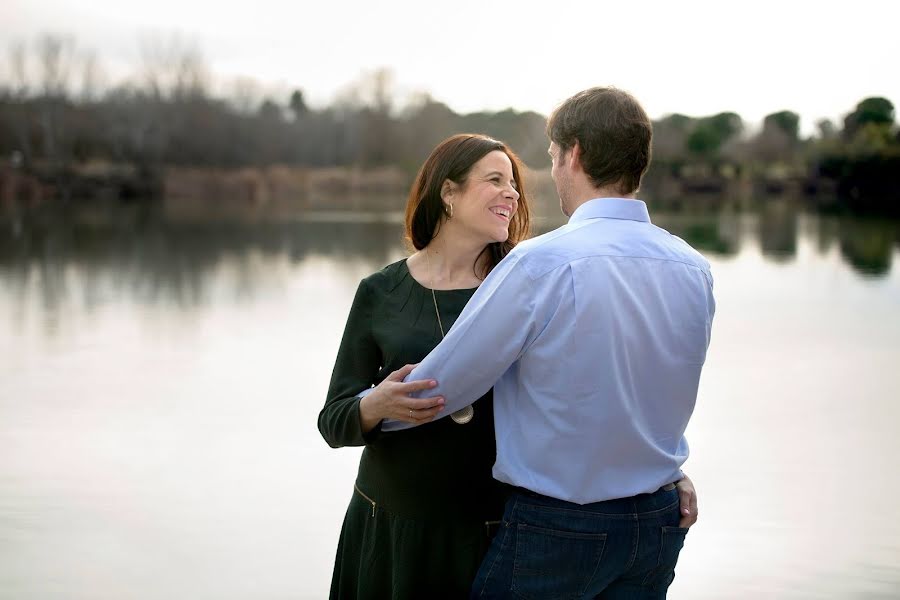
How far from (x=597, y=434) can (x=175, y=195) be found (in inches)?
1782

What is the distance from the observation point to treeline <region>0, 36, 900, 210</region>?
47.9 m

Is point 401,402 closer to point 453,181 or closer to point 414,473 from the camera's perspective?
point 414,473

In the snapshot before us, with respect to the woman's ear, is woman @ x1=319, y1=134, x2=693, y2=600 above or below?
below

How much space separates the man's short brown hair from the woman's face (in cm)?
47

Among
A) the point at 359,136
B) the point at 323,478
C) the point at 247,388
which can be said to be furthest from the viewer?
the point at 359,136

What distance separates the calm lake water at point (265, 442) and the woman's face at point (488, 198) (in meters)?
2.04

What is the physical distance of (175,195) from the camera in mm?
44875

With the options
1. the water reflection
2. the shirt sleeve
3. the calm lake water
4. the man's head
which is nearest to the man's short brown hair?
the man's head

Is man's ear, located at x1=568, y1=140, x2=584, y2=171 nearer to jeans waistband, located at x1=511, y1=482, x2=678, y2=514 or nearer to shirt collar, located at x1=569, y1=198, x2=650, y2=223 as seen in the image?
shirt collar, located at x1=569, y1=198, x2=650, y2=223

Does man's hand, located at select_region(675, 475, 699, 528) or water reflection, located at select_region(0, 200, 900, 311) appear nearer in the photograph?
man's hand, located at select_region(675, 475, 699, 528)

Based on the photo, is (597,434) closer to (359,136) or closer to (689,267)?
(689,267)

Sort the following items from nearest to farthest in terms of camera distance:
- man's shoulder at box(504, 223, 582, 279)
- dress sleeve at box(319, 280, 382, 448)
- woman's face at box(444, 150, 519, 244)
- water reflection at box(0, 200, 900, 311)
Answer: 1. man's shoulder at box(504, 223, 582, 279)
2. dress sleeve at box(319, 280, 382, 448)
3. woman's face at box(444, 150, 519, 244)
4. water reflection at box(0, 200, 900, 311)

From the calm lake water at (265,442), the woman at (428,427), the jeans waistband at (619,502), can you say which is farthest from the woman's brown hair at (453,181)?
the calm lake water at (265,442)

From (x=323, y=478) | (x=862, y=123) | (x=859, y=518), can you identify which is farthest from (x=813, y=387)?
(x=862, y=123)
